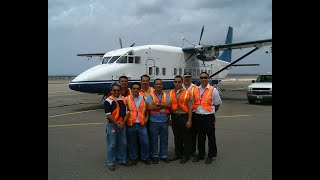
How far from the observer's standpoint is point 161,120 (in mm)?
5691

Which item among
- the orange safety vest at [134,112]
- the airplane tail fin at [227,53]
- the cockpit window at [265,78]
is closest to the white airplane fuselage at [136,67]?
the cockpit window at [265,78]

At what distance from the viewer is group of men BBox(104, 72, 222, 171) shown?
18.2ft

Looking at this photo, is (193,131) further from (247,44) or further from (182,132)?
(247,44)

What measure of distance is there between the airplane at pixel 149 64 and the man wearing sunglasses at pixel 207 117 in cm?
780

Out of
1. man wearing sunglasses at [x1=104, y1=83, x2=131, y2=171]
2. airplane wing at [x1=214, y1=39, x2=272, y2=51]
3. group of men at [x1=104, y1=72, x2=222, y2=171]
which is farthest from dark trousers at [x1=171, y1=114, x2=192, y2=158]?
airplane wing at [x1=214, y1=39, x2=272, y2=51]

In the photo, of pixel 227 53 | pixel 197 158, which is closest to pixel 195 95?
pixel 197 158

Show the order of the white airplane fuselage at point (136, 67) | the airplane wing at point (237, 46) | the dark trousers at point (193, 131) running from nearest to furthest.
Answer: the dark trousers at point (193, 131) < the white airplane fuselage at point (136, 67) < the airplane wing at point (237, 46)

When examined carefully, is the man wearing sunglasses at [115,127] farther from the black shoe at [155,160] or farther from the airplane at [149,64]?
the airplane at [149,64]

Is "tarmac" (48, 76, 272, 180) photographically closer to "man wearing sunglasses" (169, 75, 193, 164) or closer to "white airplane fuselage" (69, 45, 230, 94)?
"man wearing sunglasses" (169, 75, 193, 164)

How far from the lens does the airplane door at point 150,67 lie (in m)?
15.3

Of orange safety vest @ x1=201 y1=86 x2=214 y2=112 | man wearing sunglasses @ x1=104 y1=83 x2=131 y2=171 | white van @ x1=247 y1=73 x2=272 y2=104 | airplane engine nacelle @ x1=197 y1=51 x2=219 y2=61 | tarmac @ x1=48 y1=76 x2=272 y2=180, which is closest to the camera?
tarmac @ x1=48 y1=76 x2=272 y2=180

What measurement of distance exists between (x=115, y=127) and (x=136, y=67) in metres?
9.37

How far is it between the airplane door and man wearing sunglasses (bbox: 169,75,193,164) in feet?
31.5

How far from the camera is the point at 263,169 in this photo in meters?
5.10
